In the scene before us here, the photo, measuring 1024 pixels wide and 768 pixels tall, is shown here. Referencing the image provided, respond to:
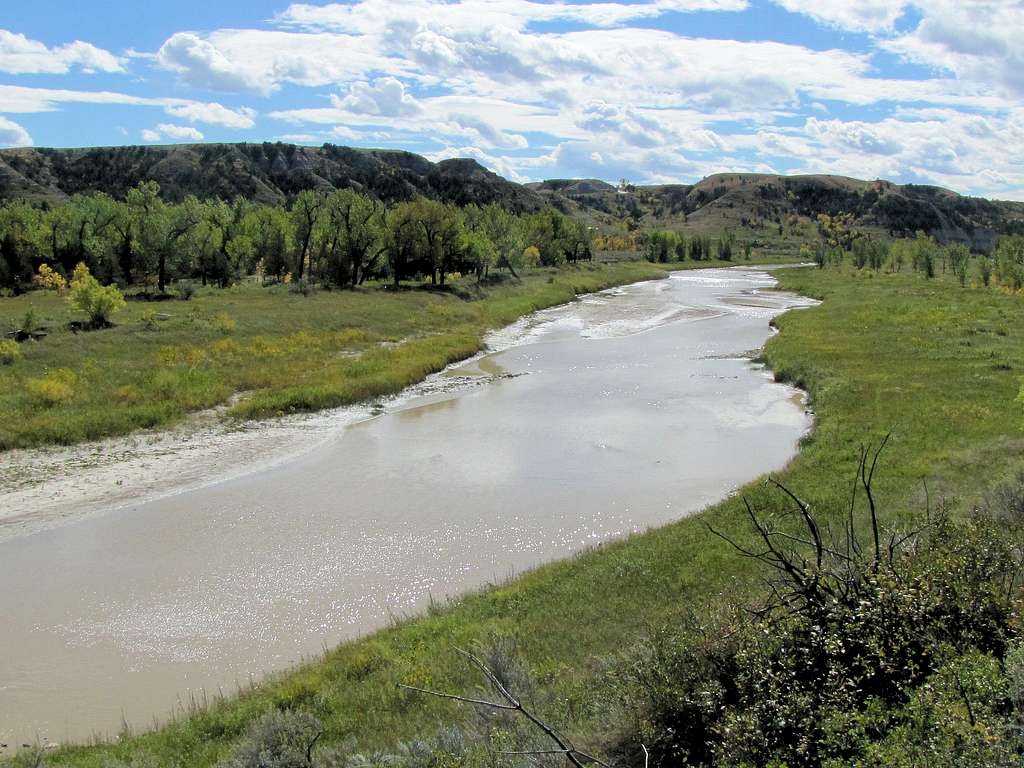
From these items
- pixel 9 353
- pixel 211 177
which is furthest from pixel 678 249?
pixel 9 353

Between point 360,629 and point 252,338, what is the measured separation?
99.3 ft

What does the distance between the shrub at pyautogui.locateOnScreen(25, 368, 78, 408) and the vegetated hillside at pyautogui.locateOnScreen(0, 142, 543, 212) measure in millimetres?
139010

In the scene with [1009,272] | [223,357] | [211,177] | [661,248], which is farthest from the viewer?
[211,177]

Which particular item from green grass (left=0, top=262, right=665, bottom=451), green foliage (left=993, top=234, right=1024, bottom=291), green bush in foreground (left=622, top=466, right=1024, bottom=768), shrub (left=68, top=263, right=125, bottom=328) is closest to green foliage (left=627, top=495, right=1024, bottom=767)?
green bush in foreground (left=622, top=466, right=1024, bottom=768)

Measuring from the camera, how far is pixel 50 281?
58.8m

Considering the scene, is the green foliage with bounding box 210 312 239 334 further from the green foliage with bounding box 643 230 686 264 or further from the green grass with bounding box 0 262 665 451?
the green foliage with bounding box 643 230 686 264

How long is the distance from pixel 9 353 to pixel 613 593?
97.9 ft

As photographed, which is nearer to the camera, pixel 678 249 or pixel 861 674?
pixel 861 674

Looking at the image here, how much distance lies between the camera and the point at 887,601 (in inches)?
269

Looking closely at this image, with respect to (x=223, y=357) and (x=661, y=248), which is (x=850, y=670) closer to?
(x=223, y=357)

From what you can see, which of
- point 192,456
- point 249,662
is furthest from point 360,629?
point 192,456

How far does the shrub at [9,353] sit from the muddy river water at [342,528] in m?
12.8

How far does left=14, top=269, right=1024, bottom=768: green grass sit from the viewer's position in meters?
9.70

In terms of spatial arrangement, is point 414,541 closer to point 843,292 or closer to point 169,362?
point 169,362
